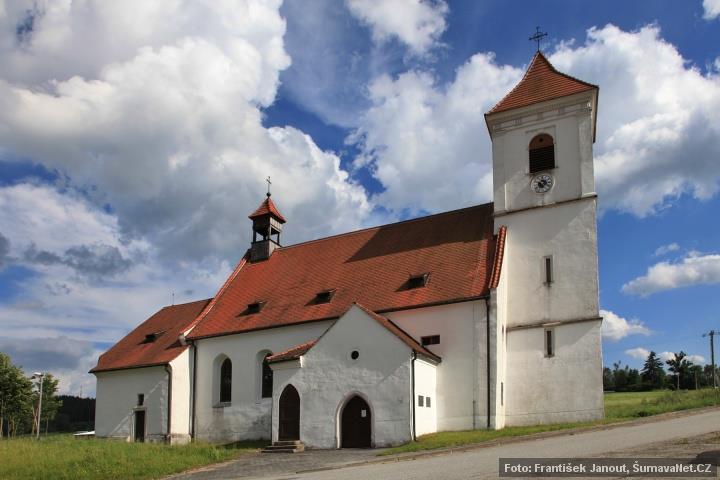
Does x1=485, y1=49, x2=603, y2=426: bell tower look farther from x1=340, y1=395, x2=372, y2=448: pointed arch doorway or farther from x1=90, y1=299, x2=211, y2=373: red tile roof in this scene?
x1=90, y1=299, x2=211, y2=373: red tile roof

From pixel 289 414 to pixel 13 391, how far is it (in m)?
29.6

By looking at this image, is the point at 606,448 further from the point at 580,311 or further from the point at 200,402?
the point at 200,402

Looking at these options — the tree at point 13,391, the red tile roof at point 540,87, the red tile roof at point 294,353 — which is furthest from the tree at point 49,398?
the red tile roof at point 540,87

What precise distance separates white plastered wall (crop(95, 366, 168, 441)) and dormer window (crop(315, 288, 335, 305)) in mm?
8449

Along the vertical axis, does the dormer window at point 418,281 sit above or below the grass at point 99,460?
above

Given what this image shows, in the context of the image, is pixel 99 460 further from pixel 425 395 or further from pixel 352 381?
pixel 425 395

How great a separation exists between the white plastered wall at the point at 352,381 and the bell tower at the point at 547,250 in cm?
408

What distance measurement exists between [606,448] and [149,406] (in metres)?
23.2

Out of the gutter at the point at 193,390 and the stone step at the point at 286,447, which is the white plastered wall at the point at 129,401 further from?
the stone step at the point at 286,447

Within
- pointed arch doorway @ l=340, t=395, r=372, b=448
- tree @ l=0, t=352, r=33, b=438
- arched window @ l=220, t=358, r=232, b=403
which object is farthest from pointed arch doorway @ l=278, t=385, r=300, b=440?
tree @ l=0, t=352, r=33, b=438

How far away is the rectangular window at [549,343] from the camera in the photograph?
1012 inches

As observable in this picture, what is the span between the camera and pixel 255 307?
32.0 m

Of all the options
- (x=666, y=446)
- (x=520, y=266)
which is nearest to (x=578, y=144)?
(x=520, y=266)

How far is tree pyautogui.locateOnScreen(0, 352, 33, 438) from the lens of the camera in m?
46.1
